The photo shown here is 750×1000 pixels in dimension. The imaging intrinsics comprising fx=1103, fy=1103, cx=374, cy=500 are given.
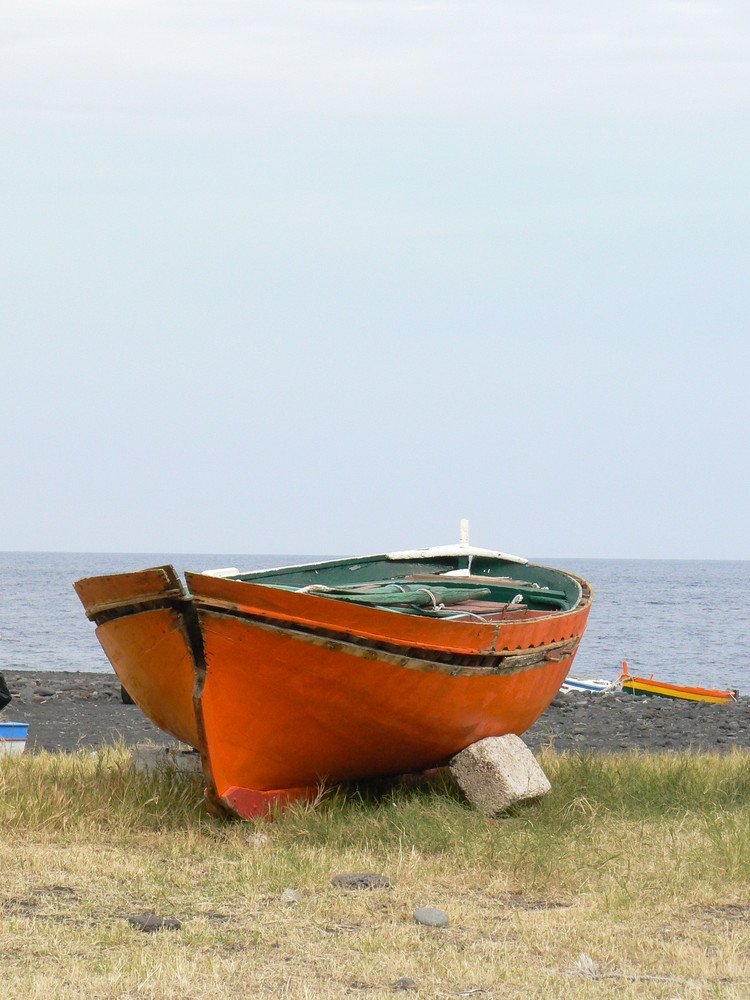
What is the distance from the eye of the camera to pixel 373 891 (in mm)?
5594

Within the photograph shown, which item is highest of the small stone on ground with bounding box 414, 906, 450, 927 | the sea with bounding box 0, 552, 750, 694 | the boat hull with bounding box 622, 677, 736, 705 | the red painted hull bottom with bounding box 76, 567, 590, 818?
the red painted hull bottom with bounding box 76, 567, 590, 818

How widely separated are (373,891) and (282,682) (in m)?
1.52

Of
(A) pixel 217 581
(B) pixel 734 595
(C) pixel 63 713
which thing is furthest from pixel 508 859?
(B) pixel 734 595

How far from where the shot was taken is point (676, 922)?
205 inches

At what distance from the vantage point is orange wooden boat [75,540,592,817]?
6633 millimetres

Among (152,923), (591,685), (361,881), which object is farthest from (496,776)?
(591,685)

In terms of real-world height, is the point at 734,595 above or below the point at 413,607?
below

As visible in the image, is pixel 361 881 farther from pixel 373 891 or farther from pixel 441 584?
pixel 441 584

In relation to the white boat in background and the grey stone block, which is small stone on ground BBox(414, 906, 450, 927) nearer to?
the grey stone block

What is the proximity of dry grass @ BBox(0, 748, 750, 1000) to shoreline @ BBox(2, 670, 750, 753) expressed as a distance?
13.5 ft

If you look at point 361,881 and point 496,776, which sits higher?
point 496,776

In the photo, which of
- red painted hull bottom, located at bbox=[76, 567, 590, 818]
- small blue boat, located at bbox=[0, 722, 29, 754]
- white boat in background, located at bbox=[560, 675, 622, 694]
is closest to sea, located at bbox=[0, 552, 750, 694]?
white boat in background, located at bbox=[560, 675, 622, 694]

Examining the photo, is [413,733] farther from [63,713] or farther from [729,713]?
[729,713]

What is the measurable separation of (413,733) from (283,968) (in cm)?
279
